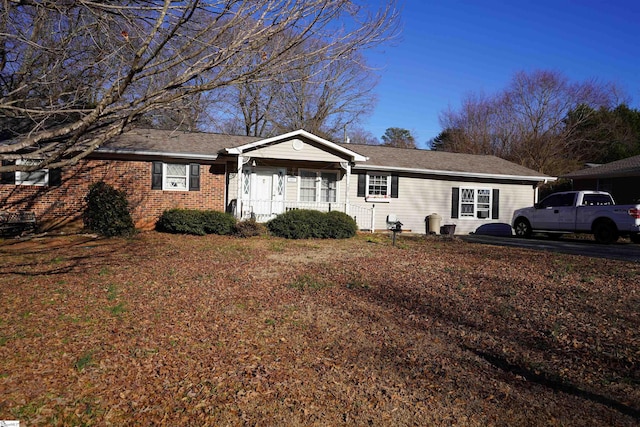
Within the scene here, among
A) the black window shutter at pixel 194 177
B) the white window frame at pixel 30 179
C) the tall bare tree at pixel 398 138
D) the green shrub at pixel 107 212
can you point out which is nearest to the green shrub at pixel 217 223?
the black window shutter at pixel 194 177

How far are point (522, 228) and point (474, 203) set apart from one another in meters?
2.54

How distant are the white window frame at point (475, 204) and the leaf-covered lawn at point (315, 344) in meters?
9.94

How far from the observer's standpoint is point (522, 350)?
4.94 m

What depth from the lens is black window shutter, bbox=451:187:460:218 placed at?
1927 cm

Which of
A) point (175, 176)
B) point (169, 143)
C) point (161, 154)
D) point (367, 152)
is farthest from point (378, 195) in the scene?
point (161, 154)

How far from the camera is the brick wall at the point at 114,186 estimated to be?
1427cm

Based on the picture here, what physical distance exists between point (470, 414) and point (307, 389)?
1.33 m

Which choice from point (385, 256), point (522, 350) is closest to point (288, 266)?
point (385, 256)

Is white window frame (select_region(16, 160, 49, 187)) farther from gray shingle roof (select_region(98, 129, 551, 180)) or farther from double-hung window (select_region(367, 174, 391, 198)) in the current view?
double-hung window (select_region(367, 174, 391, 198))

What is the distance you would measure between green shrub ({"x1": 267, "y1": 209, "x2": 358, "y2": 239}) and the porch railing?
1.42 m

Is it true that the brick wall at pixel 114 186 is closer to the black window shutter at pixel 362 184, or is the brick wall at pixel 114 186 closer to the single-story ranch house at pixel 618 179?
the black window shutter at pixel 362 184

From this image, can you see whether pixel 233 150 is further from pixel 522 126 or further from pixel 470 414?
pixel 522 126

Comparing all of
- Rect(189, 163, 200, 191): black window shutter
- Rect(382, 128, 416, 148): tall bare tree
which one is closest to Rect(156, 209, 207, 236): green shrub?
Rect(189, 163, 200, 191): black window shutter

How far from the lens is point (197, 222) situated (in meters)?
14.1
